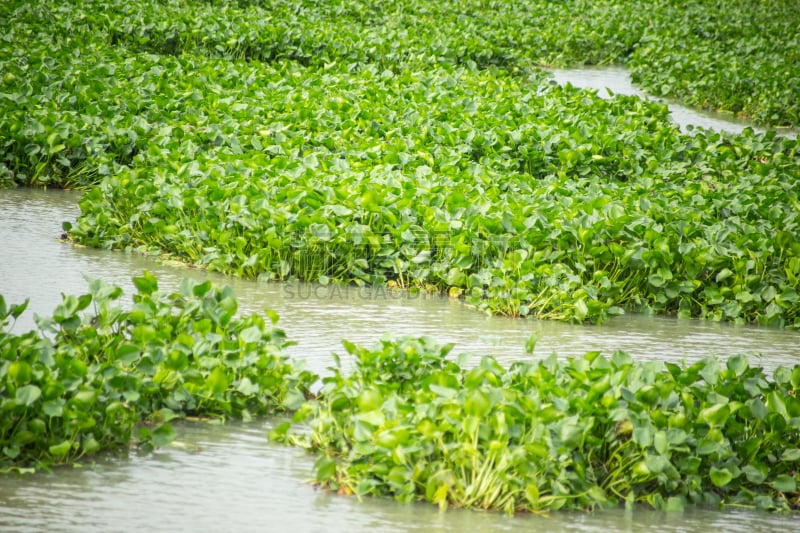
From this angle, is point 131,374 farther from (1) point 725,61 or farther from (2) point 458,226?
(1) point 725,61

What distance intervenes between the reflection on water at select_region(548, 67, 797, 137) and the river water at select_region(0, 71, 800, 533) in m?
5.18

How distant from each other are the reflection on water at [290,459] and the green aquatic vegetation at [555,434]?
0.08 metres

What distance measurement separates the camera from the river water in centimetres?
310

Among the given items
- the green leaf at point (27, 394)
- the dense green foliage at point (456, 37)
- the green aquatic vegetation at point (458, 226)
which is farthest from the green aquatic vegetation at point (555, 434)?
the dense green foliage at point (456, 37)

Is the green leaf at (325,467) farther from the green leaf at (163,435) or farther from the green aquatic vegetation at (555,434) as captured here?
the green leaf at (163,435)

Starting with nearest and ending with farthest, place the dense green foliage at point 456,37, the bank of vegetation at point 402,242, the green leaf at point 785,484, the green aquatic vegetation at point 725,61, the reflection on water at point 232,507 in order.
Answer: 1. the reflection on water at point 232,507
2. the bank of vegetation at point 402,242
3. the green leaf at point 785,484
4. the dense green foliage at point 456,37
5. the green aquatic vegetation at point 725,61

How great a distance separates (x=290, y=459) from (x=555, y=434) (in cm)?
93

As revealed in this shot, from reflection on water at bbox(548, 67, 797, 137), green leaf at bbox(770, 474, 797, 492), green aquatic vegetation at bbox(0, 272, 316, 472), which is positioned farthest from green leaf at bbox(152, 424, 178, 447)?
reflection on water at bbox(548, 67, 797, 137)

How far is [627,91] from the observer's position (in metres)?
13.1

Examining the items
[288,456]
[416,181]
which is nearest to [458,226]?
[416,181]

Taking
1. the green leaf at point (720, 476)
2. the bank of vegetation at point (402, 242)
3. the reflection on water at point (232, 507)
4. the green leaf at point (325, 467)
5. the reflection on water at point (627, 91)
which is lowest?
the reflection on water at point (232, 507)

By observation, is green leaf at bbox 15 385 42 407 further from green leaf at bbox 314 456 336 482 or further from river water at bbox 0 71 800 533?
green leaf at bbox 314 456 336 482

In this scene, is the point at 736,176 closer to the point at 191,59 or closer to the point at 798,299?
the point at 798,299

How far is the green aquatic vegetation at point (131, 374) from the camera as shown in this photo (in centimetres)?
330
